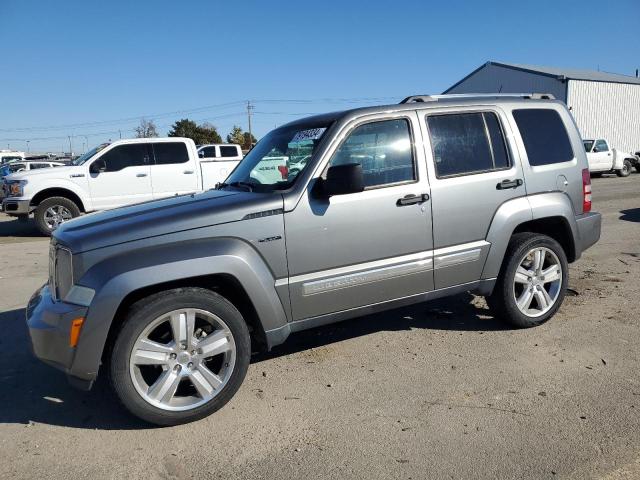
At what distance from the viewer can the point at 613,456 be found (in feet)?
8.84

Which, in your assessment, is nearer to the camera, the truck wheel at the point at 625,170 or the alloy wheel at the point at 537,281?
the alloy wheel at the point at 537,281

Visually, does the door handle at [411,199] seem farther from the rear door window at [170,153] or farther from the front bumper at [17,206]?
the front bumper at [17,206]

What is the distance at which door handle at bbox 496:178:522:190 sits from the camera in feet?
13.8

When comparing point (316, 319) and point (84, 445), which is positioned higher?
point (316, 319)

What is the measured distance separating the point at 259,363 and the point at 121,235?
1.59 metres

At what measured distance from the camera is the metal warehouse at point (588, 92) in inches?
1425

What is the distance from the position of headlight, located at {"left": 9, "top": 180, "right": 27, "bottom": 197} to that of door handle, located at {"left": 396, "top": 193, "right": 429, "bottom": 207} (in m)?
10.1

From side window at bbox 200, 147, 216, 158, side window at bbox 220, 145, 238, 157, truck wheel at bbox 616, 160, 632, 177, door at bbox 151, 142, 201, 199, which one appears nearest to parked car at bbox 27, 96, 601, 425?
door at bbox 151, 142, 201, 199

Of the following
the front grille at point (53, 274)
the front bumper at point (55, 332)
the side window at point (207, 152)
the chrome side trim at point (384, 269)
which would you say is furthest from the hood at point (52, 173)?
the side window at point (207, 152)

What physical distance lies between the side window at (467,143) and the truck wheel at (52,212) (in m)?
9.68

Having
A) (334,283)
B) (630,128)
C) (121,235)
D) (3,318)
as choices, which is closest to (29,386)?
(121,235)

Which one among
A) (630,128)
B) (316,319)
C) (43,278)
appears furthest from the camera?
(630,128)

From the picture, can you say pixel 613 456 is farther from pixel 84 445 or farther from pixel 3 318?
pixel 3 318

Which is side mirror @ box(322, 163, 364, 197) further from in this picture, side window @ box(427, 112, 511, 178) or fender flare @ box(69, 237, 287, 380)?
side window @ box(427, 112, 511, 178)
